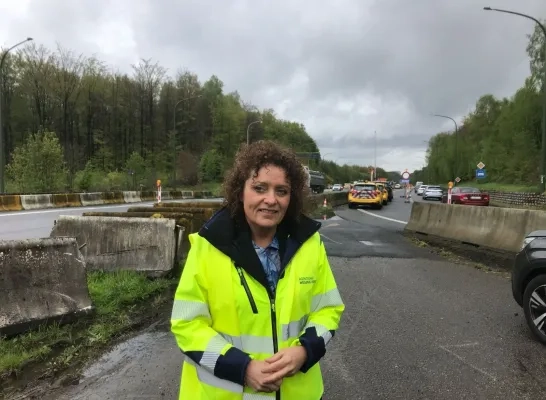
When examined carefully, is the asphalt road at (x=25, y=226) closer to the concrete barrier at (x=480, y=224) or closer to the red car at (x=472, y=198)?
the concrete barrier at (x=480, y=224)

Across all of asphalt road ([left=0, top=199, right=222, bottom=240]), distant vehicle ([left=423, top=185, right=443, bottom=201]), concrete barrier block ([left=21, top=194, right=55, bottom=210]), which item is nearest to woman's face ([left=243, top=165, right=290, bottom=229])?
asphalt road ([left=0, top=199, right=222, bottom=240])

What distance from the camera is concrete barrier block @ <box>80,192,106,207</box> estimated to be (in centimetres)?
2648

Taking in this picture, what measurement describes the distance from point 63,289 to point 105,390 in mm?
1804

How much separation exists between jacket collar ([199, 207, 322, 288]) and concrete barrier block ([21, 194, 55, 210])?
22.8 meters

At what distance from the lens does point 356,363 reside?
4.30m

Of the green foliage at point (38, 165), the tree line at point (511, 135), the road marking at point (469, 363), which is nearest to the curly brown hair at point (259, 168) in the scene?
the road marking at point (469, 363)

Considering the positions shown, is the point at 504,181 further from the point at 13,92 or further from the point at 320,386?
the point at 320,386

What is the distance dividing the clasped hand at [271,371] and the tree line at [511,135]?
48.7 m

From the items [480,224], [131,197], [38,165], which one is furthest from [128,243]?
[38,165]

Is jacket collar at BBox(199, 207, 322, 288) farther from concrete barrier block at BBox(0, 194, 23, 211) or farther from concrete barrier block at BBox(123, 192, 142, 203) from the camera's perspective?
concrete barrier block at BBox(123, 192, 142, 203)

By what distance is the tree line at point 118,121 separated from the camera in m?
53.7

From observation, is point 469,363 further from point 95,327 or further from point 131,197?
point 131,197

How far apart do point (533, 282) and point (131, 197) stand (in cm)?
2960

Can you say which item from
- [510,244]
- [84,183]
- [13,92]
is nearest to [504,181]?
[84,183]
